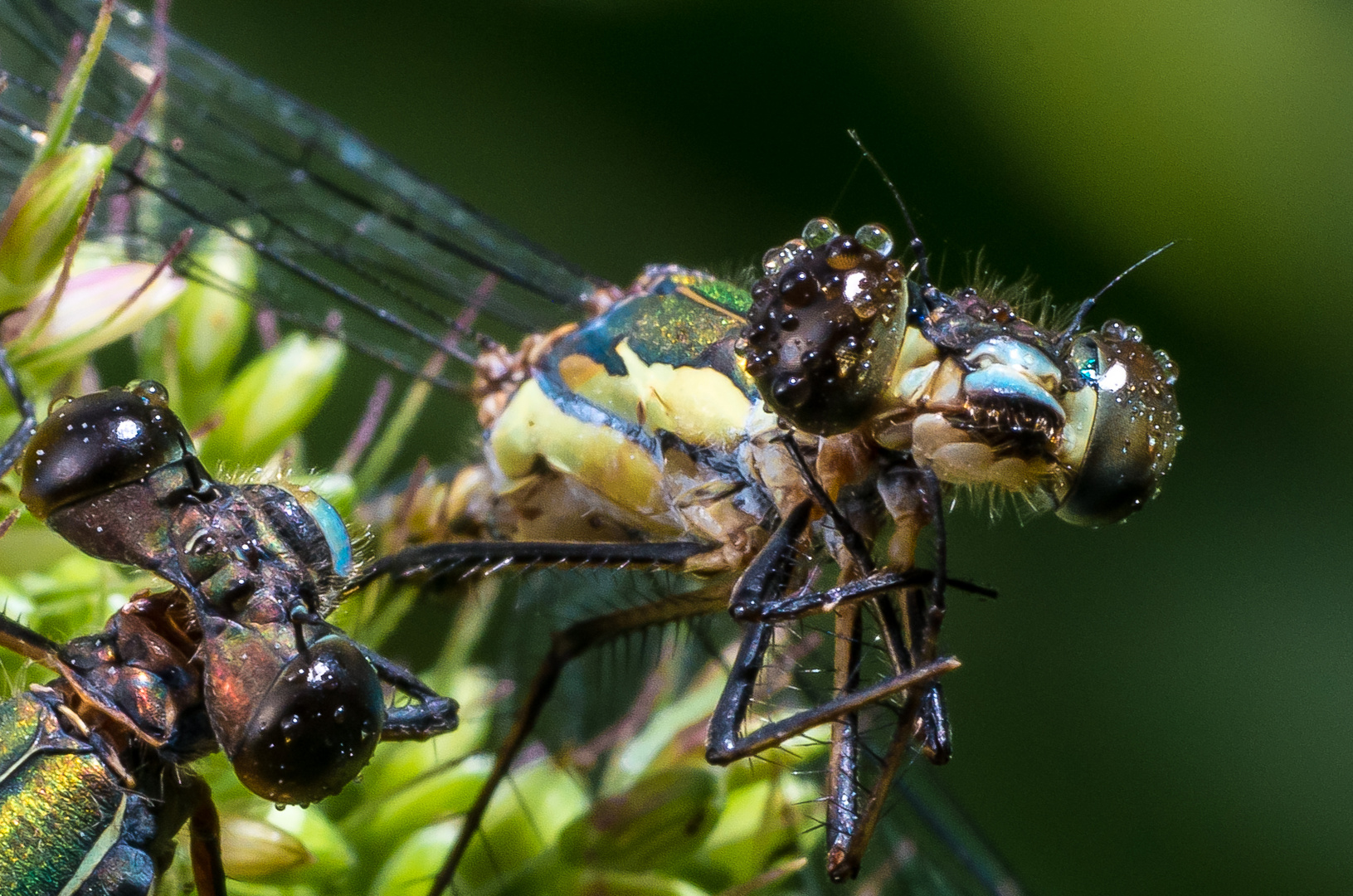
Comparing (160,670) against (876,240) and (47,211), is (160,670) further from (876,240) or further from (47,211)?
(876,240)

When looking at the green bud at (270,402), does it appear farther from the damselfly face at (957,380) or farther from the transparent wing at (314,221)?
the damselfly face at (957,380)

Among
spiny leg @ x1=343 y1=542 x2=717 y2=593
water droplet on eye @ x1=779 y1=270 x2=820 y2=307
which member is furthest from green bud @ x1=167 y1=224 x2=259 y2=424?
water droplet on eye @ x1=779 y1=270 x2=820 y2=307

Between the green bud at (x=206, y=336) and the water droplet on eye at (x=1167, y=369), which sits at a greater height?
the green bud at (x=206, y=336)

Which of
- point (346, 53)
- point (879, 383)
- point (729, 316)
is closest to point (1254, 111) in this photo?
point (729, 316)

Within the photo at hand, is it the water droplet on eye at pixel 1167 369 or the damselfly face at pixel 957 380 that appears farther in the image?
the water droplet on eye at pixel 1167 369

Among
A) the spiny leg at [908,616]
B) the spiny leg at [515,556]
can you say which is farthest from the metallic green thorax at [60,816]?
the spiny leg at [908,616]

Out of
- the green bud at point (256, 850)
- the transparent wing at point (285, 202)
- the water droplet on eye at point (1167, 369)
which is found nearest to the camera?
the green bud at point (256, 850)

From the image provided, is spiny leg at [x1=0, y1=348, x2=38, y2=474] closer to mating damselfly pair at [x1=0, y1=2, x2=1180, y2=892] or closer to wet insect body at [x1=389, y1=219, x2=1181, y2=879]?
mating damselfly pair at [x1=0, y1=2, x2=1180, y2=892]
